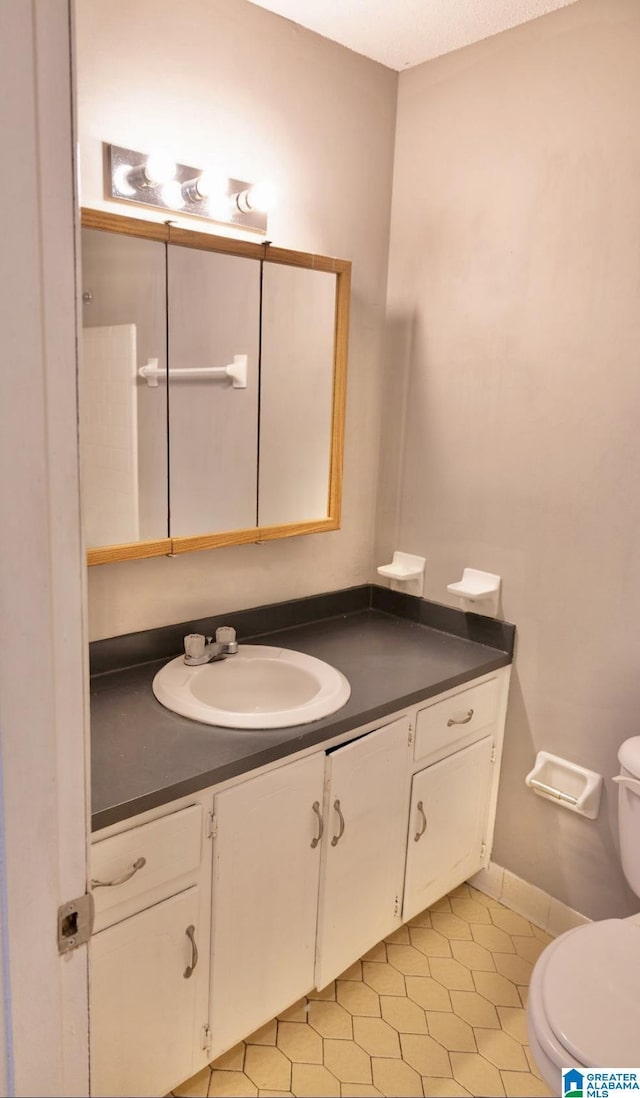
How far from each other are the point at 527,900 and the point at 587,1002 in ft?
2.59

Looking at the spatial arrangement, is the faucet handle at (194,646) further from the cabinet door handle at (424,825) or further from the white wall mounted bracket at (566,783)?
the white wall mounted bracket at (566,783)

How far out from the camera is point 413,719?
180 centimetres

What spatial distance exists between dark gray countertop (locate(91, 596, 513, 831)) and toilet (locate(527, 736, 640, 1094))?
1.93 feet

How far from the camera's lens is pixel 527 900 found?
209 cm

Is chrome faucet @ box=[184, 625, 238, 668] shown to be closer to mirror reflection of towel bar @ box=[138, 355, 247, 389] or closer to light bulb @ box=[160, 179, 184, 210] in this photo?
mirror reflection of towel bar @ box=[138, 355, 247, 389]

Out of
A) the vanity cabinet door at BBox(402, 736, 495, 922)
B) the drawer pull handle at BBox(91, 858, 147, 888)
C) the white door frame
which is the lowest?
the vanity cabinet door at BBox(402, 736, 495, 922)

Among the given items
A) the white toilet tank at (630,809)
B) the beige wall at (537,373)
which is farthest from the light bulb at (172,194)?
the white toilet tank at (630,809)

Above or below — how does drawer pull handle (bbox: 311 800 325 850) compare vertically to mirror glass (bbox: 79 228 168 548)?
below

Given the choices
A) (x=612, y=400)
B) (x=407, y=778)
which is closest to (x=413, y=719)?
(x=407, y=778)

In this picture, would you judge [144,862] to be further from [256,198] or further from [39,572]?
[256,198]

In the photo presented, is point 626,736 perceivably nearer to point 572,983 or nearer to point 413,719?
point 413,719

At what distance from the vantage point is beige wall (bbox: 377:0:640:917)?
1.74 meters

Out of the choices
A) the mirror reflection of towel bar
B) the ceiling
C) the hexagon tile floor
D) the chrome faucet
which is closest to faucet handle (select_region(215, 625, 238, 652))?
the chrome faucet

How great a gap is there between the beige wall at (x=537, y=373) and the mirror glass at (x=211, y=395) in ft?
1.83
